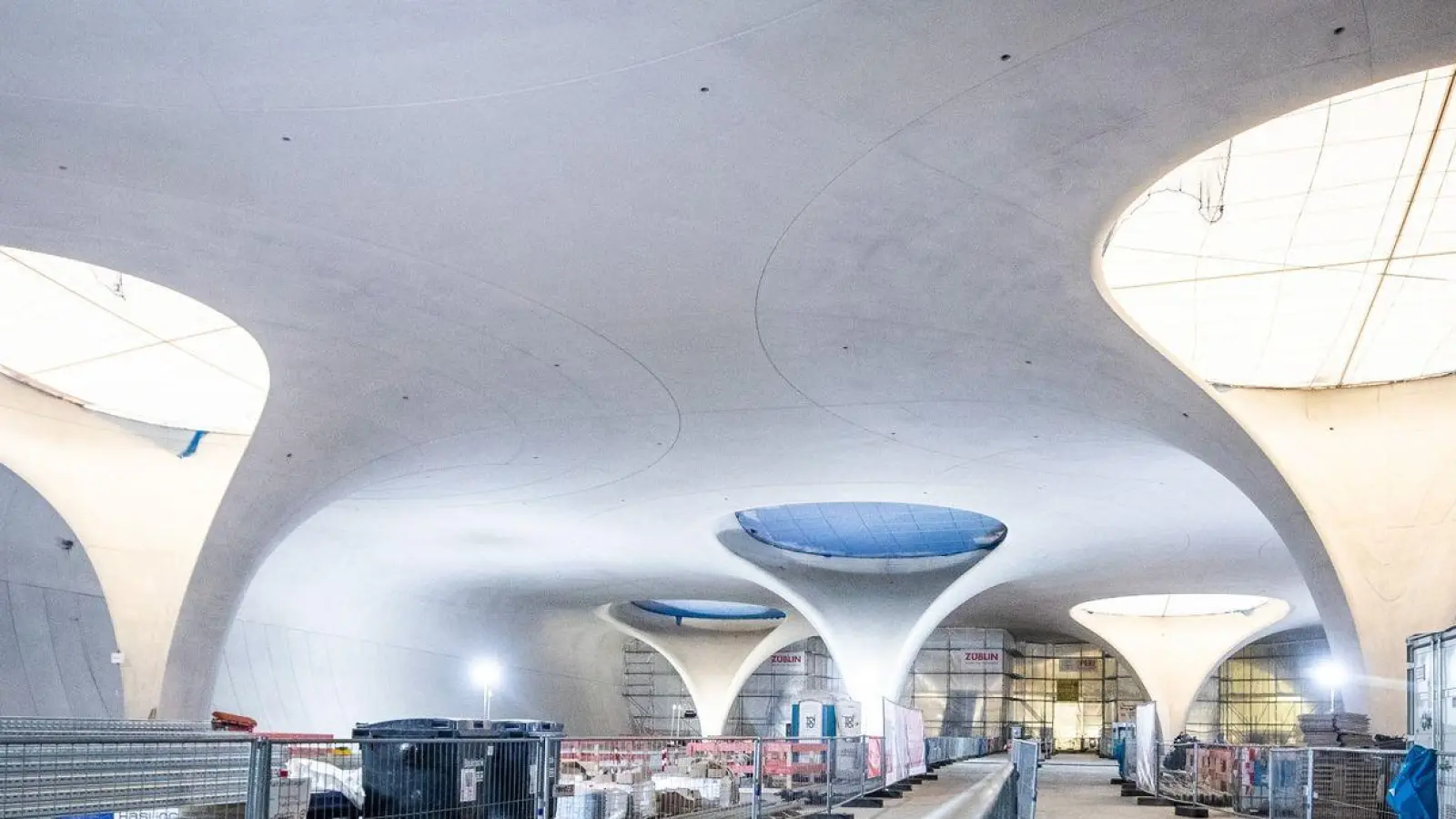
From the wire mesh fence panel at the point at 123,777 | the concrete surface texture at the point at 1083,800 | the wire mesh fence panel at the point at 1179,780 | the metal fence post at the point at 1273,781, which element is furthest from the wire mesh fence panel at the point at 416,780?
the wire mesh fence panel at the point at 1179,780

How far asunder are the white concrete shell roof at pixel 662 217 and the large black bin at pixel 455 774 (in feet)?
19.1

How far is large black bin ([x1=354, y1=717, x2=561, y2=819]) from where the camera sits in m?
9.60

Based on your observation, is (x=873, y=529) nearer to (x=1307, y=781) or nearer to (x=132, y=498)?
(x=132, y=498)

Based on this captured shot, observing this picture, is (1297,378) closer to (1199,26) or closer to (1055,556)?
(1199,26)

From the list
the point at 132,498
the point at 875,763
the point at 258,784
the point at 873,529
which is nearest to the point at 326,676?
the point at 132,498

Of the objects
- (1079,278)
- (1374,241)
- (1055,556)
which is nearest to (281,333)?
(1079,278)

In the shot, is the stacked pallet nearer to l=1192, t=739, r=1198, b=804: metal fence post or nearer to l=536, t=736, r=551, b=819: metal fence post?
l=1192, t=739, r=1198, b=804: metal fence post

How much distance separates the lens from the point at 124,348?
74.3ft

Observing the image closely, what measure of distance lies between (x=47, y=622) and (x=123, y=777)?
2162cm

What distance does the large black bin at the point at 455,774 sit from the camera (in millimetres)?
9602

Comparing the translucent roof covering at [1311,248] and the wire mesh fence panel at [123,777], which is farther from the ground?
the translucent roof covering at [1311,248]

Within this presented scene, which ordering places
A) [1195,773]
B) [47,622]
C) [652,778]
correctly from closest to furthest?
1. [652,778]
2. [1195,773]
3. [47,622]

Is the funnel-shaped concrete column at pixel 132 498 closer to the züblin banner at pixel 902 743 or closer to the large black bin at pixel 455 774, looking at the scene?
the züblin banner at pixel 902 743

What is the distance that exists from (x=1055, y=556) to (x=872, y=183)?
2773 centimetres
